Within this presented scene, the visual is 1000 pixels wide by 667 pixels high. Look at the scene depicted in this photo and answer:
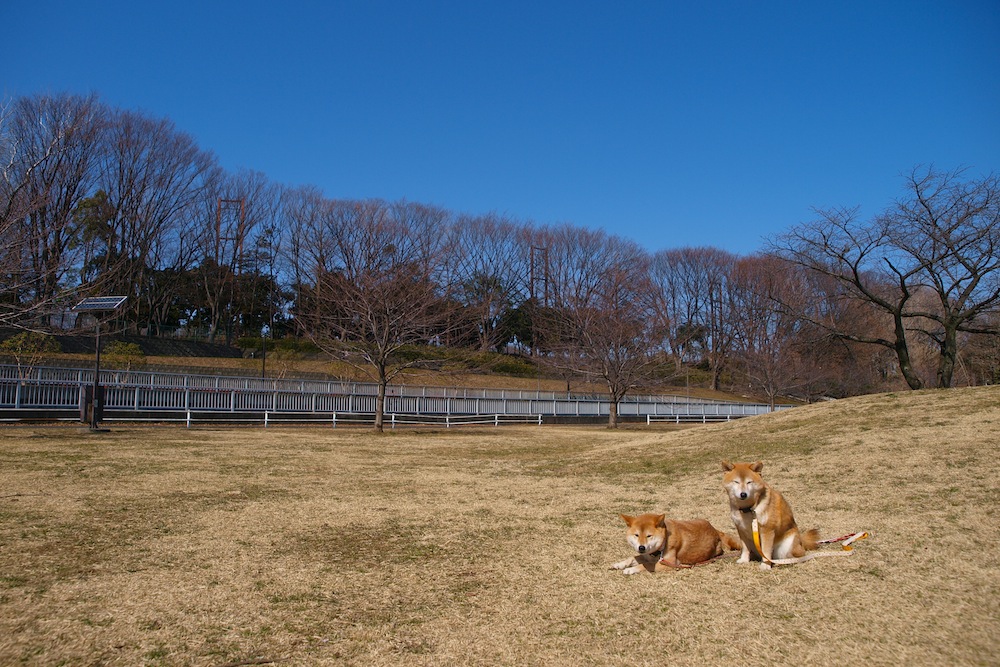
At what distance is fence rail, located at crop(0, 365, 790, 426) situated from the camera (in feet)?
68.7

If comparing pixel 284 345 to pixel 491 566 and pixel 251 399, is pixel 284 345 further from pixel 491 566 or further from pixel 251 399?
pixel 491 566

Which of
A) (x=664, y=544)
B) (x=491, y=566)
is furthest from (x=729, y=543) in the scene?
(x=491, y=566)

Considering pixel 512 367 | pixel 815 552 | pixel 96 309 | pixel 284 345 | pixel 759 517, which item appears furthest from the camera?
pixel 512 367

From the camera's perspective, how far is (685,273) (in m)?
61.2

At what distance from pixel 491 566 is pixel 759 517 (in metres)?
2.18

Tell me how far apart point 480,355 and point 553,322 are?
24.0ft

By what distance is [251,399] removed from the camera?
2484 cm

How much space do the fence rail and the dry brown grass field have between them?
10.3m

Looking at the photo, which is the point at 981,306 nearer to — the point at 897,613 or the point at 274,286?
the point at 897,613

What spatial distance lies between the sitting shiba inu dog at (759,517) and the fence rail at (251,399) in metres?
19.8

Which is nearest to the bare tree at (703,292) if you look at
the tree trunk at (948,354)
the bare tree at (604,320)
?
the bare tree at (604,320)

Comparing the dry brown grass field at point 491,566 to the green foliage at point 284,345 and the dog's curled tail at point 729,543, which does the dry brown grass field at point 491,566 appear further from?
the green foliage at point 284,345

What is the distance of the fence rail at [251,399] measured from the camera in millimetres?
20953

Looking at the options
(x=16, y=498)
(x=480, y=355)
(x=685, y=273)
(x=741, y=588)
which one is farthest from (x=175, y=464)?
(x=685, y=273)
